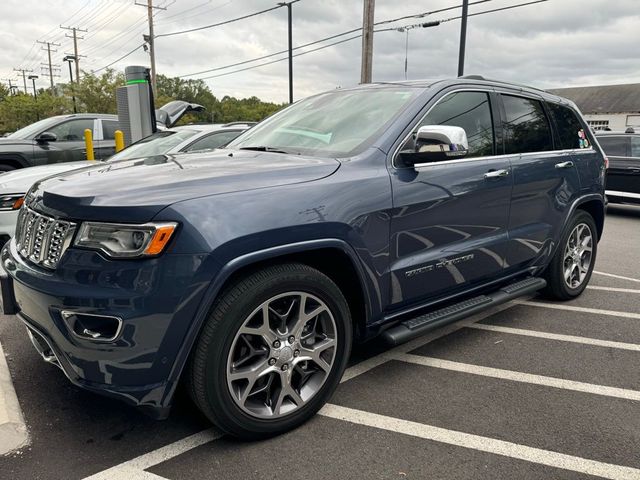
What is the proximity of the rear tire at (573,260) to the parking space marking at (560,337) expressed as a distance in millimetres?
733

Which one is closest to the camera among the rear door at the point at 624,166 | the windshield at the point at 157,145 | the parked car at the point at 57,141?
the windshield at the point at 157,145

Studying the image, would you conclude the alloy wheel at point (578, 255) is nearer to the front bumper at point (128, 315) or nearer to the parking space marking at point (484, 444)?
the parking space marking at point (484, 444)

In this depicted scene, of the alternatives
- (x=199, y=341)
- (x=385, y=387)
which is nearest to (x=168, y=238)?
(x=199, y=341)

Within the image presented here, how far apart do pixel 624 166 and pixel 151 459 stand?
34.7 feet

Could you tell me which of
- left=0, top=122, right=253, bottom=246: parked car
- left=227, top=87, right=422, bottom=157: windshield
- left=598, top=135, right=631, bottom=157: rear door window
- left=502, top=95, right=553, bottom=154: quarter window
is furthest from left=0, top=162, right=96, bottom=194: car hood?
left=598, top=135, right=631, bottom=157: rear door window

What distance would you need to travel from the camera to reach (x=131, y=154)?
6.50 metres

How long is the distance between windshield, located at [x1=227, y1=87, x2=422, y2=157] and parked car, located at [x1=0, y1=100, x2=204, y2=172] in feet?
22.0

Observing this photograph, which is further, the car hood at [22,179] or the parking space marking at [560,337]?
the car hood at [22,179]

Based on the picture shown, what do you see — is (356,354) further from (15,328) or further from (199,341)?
(15,328)

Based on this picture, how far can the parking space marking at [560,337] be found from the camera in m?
3.80

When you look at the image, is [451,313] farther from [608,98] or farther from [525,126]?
[608,98]

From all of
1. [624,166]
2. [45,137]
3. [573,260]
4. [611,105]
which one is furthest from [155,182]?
[611,105]

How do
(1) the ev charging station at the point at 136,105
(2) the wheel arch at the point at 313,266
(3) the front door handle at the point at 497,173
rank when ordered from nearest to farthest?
(2) the wheel arch at the point at 313,266 → (3) the front door handle at the point at 497,173 → (1) the ev charging station at the point at 136,105

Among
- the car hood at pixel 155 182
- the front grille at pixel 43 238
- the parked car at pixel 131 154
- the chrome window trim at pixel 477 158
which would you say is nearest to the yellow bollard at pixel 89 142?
the parked car at pixel 131 154
